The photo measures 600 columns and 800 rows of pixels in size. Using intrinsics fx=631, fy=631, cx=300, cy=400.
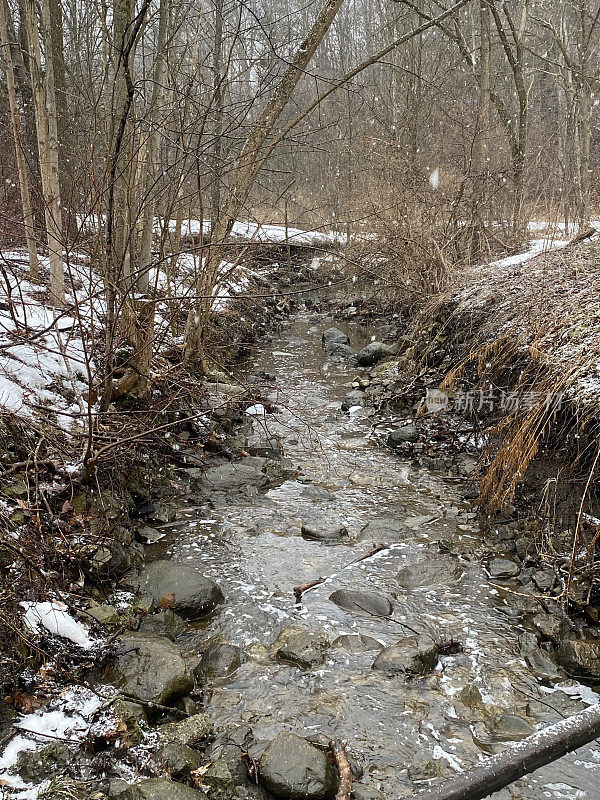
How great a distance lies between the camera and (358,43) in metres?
25.6

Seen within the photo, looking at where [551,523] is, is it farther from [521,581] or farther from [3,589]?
[3,589]

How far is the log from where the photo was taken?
1.47m

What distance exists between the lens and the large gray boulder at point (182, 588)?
4152 mm

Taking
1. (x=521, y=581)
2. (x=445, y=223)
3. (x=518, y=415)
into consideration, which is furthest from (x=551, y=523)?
(x=445, y=223)

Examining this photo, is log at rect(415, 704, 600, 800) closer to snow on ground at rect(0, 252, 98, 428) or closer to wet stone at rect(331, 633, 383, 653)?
wet stone at rect(331, 633, 383, 653)

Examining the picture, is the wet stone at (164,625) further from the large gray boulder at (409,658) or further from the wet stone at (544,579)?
the wet stone at (544,579)

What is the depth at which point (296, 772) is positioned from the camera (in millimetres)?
2811

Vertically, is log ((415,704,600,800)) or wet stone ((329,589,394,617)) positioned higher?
log ((415,704,600,800))

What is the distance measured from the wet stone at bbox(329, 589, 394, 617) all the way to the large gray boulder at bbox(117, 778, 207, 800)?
183 centimetres

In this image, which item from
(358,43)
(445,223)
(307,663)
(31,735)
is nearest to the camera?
(31,735)

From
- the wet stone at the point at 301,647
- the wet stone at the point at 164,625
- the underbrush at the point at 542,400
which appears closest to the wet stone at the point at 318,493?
the underbrush at the point at 542,400

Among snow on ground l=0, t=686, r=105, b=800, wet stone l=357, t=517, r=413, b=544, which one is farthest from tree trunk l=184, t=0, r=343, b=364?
snow on ground l=0, t=686, r=105, b=800

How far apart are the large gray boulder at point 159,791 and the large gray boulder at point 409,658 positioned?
139cm

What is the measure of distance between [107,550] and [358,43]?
2662 centimetres
